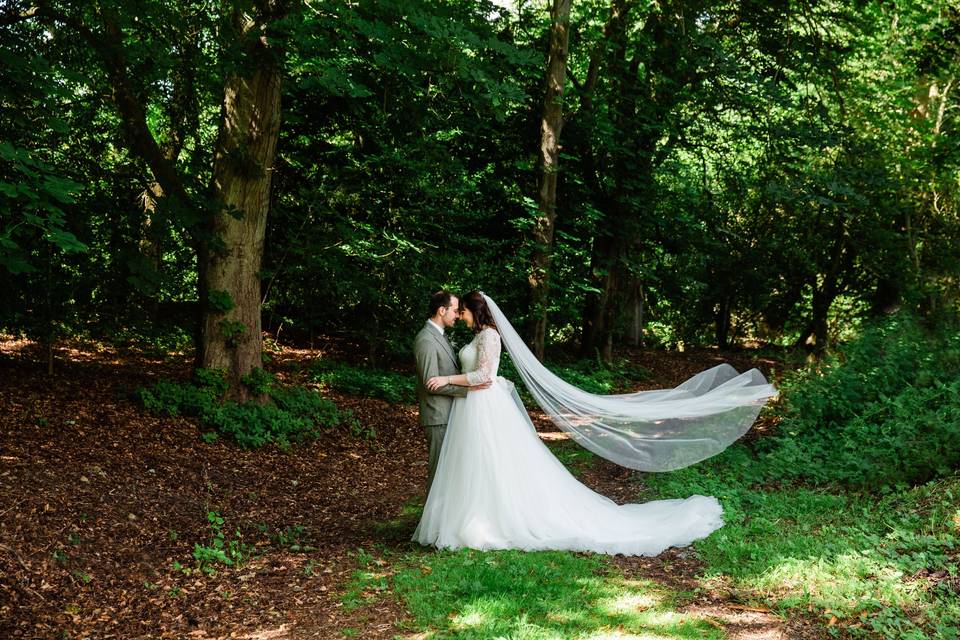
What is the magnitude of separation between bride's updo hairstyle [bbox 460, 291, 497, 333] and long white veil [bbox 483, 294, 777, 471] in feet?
1.79

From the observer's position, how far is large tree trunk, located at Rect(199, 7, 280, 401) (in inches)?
383

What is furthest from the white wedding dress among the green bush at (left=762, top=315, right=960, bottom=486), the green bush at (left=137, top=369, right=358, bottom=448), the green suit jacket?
the green bush at (left=137, top=369, right=358, bottom=448)

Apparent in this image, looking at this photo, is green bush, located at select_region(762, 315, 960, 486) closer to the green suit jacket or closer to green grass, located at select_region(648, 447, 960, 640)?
green grass, located at select_region(648, 447, 960, 640)

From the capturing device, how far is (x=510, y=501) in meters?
6.71

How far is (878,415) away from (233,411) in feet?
25.4

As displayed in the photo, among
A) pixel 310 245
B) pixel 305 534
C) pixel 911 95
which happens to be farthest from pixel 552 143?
pixel 305 534

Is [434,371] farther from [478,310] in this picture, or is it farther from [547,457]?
[547,457]

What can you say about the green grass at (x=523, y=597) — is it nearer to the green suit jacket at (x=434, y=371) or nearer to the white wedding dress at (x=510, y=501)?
the white wedding dress at (x=510, y=501)

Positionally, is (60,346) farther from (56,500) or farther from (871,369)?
Result: (871,369)

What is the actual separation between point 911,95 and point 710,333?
1025 cm

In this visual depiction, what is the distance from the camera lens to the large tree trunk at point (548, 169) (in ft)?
46.9

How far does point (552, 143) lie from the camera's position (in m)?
14.8

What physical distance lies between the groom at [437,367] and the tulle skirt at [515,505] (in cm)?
13

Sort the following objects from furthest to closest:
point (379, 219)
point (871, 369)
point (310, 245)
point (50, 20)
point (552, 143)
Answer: point (552, 143)
point (379, 219)
point (310, 245)
point (871, 369)
point (50, 20)
